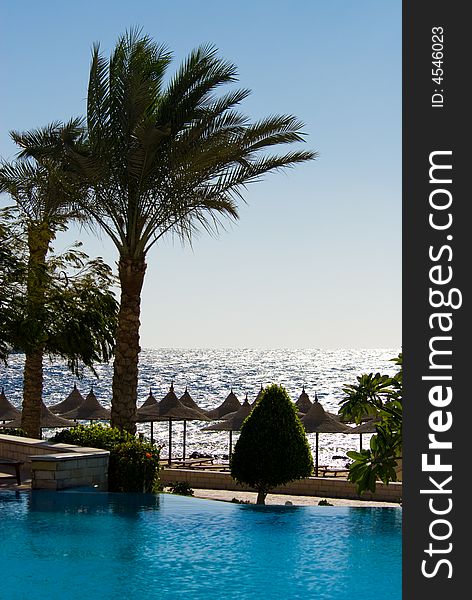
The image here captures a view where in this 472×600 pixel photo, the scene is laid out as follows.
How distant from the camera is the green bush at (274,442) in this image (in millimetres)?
21141

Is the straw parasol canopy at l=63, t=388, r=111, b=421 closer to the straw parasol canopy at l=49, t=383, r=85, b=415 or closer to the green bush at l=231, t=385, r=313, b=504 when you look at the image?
the straw parasol canopy at l=49, t=383, r=85, b=415

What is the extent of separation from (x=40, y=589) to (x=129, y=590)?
106cm

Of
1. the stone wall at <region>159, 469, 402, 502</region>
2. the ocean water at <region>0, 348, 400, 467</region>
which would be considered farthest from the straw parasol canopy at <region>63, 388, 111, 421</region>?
the ocean water at <region>0, 348, 400, 467</region>

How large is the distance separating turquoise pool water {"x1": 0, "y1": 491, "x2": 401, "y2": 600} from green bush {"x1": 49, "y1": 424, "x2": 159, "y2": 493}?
424 millimetres

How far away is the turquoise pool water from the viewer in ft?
35.0

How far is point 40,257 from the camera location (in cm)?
2333

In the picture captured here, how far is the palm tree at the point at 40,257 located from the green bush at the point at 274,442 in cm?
517

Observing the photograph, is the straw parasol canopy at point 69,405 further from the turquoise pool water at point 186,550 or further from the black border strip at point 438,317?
the black border strip at point 438,317

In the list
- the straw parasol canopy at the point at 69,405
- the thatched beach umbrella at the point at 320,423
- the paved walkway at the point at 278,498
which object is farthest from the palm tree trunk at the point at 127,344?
the straw parasol canopy at the point at 69,405

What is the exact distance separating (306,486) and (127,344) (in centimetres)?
1129


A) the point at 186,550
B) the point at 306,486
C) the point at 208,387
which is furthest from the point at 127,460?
the point at 208,387

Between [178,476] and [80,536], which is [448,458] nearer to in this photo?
[80,536]

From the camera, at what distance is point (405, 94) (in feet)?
19.7

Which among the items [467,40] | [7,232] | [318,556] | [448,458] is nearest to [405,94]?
[467,40]
